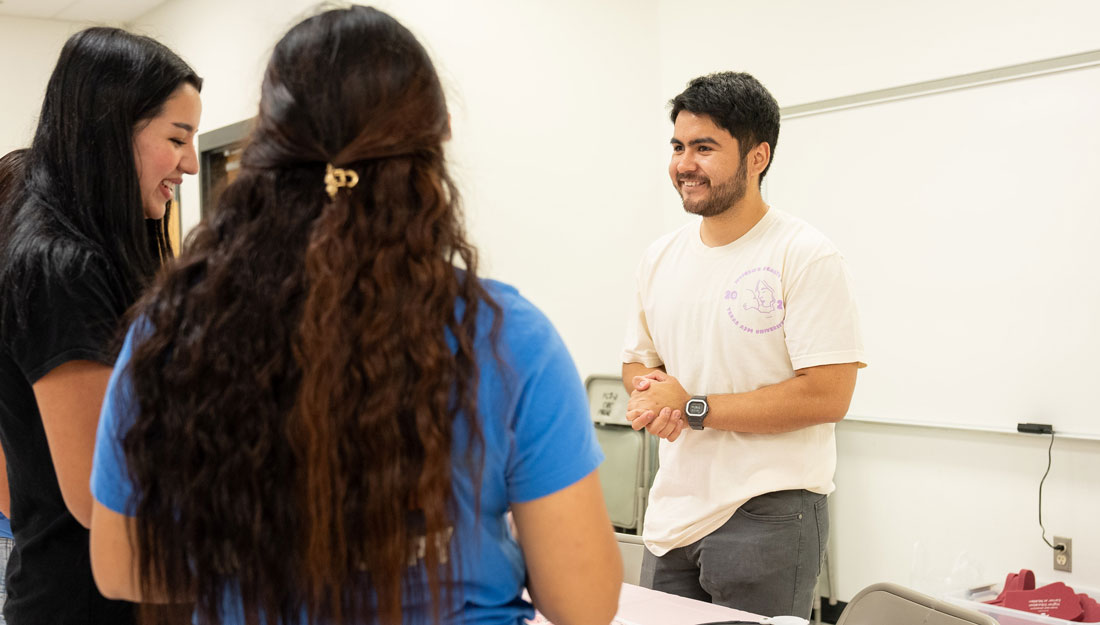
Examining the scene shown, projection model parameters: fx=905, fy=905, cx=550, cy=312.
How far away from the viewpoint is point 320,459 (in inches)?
33.3

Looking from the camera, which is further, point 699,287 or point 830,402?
point 699,287

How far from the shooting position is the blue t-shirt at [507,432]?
0.91 m

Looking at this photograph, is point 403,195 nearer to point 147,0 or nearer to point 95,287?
point 95,287

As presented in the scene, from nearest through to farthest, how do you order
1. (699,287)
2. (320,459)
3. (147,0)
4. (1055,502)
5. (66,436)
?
(320,459), (66,436), (699,287), (1055,502), (147,0)

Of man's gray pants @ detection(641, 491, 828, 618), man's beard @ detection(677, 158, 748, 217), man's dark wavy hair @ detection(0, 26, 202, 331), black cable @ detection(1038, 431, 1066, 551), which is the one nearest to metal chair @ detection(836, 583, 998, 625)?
man's gray pants @ detection(641, 491, 828, 618)

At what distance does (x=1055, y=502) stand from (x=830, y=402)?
1.74m

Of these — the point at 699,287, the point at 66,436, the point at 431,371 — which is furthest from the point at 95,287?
the point at 699,287

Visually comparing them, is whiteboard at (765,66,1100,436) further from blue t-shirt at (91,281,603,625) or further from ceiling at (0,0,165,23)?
ceiling at (0,0,165,23)

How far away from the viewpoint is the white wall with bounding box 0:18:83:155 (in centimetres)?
496

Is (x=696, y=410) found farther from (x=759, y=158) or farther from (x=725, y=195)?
(x=759, y=158)

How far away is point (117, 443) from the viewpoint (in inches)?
36.1

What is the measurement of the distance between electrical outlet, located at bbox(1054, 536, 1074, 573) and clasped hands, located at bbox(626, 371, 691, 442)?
1914 mm

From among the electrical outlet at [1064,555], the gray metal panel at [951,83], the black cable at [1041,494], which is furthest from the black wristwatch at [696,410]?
the gray metal panel at [951,83]

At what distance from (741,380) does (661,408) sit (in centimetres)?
21
